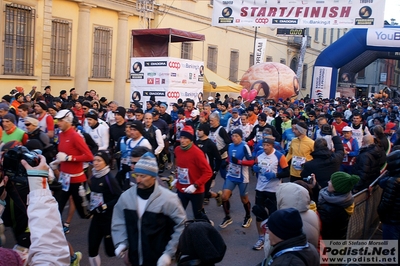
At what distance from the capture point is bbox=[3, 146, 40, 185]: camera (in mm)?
4145

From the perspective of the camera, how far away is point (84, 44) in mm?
19875

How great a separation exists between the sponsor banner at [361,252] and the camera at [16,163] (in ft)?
9.56

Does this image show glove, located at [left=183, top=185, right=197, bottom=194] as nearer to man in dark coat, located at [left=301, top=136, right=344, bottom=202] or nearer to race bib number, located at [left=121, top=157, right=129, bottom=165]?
race bib number, located at [left=121, top=157, right=129, bottom=165]

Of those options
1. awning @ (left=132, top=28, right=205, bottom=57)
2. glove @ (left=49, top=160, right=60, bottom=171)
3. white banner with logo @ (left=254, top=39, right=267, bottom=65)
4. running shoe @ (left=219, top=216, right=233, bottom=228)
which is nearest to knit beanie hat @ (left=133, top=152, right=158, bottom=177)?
glove @ (left=49, top=160, right=60, bottom=171)

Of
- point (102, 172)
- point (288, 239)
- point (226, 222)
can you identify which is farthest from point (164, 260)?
point (226, 222)

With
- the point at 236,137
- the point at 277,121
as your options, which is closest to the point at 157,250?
the point at 236,137

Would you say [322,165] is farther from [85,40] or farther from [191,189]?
[85,40]

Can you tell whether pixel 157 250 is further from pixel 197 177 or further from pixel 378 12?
pixel 378 12

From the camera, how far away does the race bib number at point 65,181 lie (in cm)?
656

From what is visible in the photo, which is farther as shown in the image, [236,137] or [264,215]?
[236,137]

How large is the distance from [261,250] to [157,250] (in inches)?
130

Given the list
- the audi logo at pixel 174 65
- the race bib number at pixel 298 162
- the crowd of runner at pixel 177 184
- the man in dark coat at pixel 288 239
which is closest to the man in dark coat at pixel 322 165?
the crowd of runner at pixel 177 184

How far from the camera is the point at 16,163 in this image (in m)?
4.35

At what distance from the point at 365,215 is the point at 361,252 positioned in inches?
46.4
